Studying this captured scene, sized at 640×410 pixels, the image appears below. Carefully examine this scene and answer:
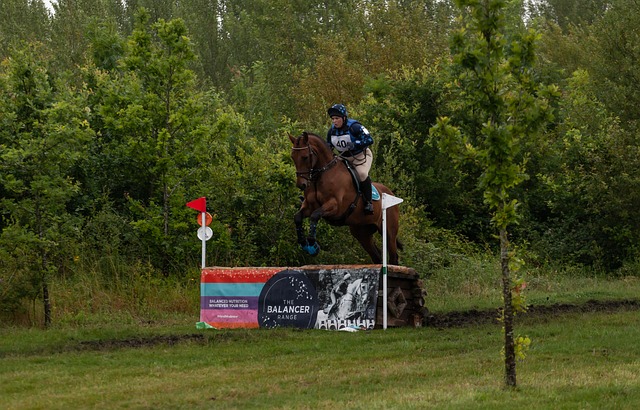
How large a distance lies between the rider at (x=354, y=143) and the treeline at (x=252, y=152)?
345cm

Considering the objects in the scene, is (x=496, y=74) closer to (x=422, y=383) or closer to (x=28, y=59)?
(x=422, y=383)

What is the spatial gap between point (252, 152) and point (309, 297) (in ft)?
35.5

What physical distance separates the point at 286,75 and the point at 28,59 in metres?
32.5

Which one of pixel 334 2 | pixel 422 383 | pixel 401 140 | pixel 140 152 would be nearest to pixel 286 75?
pixel 334 2

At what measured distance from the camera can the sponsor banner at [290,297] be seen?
685 inches

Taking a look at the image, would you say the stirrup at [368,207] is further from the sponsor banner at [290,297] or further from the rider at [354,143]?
the sponsor banner at [290,297]

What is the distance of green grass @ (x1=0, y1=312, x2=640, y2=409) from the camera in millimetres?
10773

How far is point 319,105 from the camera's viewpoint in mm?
41312

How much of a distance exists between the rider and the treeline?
345cm

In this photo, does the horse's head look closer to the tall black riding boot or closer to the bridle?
the bridle

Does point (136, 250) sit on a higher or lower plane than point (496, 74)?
lower

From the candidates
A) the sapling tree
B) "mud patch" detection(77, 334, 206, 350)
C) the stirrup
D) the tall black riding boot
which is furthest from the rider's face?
the sapling tree

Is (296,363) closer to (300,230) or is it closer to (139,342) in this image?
(139,342)

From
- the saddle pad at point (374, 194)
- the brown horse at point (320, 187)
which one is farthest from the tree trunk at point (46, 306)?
the saddle pad at point (374, 194)
